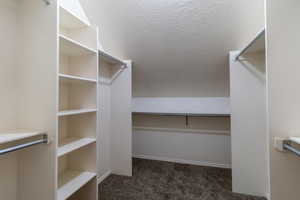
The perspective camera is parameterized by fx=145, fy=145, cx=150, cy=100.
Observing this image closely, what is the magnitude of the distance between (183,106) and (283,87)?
6.07 ft

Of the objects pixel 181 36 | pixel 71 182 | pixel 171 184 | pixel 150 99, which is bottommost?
pixel 171 184

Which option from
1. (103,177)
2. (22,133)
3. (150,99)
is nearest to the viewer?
(22,133)

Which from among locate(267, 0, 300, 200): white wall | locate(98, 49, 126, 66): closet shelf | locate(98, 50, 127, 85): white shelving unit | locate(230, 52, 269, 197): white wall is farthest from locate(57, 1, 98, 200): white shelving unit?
locate(230, 52, 269, 197): white wall

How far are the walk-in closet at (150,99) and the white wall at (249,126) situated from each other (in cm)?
1

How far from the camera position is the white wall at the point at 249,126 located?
178 cm

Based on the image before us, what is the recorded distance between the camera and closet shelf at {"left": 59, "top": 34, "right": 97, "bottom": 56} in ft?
4.06

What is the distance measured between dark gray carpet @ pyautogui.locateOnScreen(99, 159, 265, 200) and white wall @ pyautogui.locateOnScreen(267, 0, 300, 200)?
1.09 metres

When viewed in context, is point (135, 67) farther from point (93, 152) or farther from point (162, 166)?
point (162, 166)

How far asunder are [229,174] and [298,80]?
193 centimetres

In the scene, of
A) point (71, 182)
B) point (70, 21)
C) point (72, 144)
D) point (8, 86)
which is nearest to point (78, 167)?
point (71, 182)

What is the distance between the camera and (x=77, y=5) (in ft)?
5.59

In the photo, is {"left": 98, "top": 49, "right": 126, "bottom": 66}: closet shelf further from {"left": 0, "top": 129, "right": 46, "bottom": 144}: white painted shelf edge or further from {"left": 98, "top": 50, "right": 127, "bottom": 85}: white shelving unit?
{"left": 0, "top": 129, "right": 46, "bottom": 144}: white painted shelf edge

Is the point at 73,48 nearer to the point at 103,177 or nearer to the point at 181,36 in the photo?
the point at 181,36

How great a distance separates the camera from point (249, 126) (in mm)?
1822
